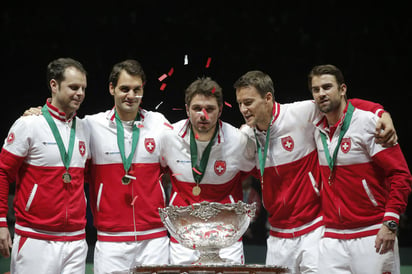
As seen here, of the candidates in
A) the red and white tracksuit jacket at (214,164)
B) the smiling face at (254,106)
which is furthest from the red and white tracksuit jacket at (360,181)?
the red and white tracksuit jacket at (214,164)

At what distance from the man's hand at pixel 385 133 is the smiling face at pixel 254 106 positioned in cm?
77

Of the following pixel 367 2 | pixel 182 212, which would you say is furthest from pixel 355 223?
pixel 367 2

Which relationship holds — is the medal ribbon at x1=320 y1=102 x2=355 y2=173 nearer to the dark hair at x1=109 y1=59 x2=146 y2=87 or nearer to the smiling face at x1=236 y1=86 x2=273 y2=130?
the smiling face at x1=236 y1=86 x2=273 y2=130

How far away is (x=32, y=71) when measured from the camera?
6910 millimetres

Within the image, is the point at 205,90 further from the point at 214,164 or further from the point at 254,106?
the point at 214,164

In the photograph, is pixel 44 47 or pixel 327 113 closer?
pixel 327 113

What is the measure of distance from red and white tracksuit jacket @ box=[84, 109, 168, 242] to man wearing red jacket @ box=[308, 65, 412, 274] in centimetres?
115

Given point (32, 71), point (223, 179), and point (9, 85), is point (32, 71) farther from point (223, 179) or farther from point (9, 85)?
point (223, 179)

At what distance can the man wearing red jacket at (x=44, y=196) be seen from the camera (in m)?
3.88

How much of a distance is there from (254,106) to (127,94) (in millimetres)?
878

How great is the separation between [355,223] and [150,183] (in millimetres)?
1382

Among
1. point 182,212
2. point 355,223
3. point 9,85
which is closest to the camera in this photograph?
point 182,212

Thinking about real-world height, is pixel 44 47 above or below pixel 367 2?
below

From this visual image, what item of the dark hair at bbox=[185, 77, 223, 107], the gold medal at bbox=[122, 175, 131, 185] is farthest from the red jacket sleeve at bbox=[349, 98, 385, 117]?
the gold medal at bbox=[122, 175, 131, 185]
